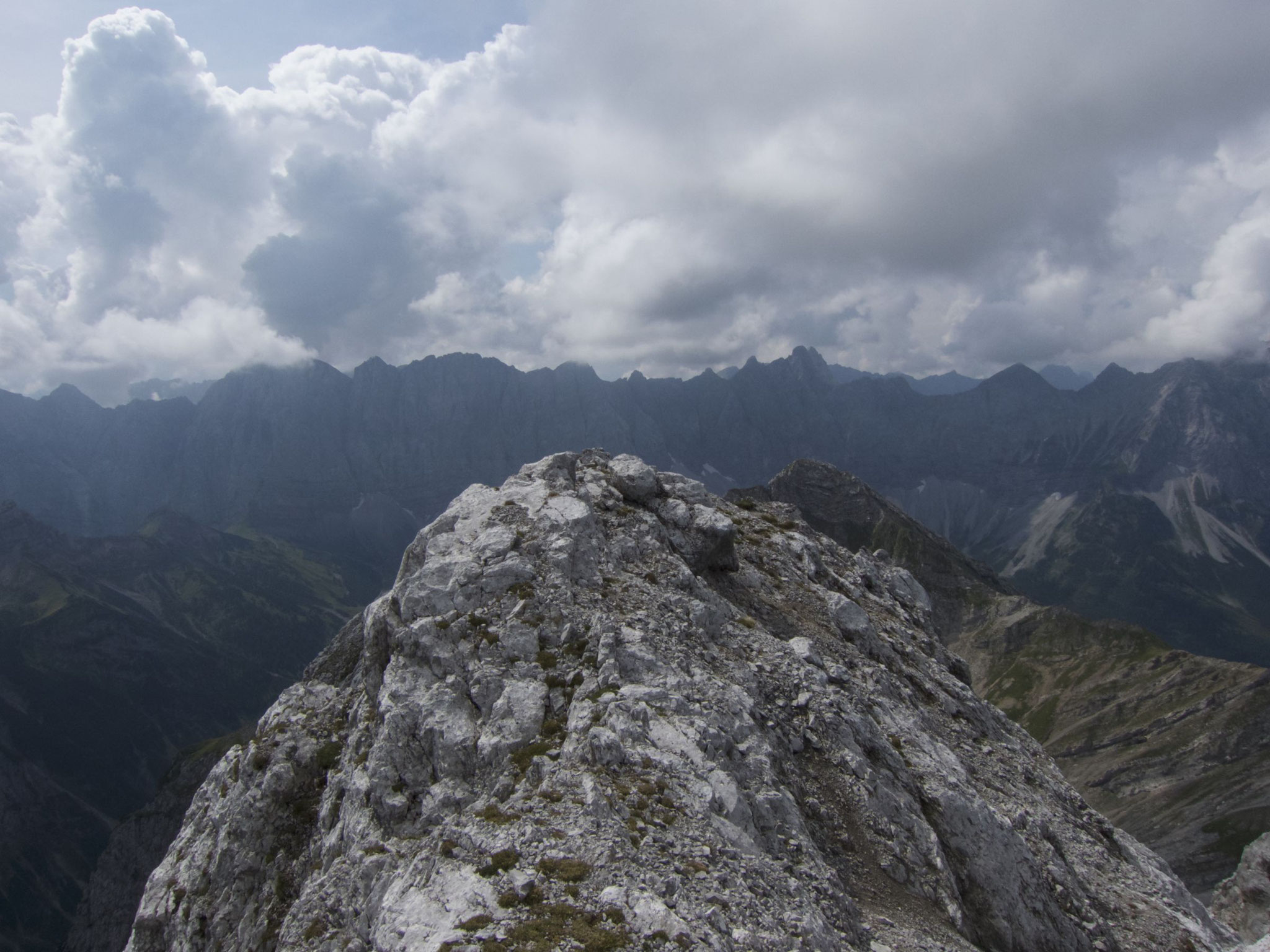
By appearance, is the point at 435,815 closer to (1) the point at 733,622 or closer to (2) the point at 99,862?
(1) the point at 733,622

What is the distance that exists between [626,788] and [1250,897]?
83037mm

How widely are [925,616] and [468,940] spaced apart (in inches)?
1934

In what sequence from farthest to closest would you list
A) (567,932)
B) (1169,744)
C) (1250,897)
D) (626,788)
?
(1169,744) < (1250,897) < (626,788) < (567,932)

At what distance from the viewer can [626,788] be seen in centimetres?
2170

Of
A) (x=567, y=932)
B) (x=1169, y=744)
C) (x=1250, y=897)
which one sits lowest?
(x=1169, y=744)

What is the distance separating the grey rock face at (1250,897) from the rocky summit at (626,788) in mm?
46345

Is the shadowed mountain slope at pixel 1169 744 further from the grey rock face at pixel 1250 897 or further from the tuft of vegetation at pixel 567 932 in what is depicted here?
the tuft of vegetation at pixel 567 932

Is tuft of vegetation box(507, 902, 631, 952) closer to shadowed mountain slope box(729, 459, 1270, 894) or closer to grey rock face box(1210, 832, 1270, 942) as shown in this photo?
grey rock face box(1210, 832, 1270, 942)

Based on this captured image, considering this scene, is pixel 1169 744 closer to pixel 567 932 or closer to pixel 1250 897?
pixel 1250 897

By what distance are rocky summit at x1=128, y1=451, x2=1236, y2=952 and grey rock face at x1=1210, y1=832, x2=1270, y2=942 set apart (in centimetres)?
4634

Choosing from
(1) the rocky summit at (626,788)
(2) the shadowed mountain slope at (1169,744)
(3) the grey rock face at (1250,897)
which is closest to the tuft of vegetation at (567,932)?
(1) the rocky summit at (626,788)

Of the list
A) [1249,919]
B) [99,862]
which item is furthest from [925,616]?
[99,862]

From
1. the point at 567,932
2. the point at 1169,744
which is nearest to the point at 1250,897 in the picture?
the point at 567,932

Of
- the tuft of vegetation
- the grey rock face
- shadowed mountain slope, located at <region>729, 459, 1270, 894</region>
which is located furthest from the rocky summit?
shadowed mountain slope, located at <region>729, 459, 1270, 894</region>
